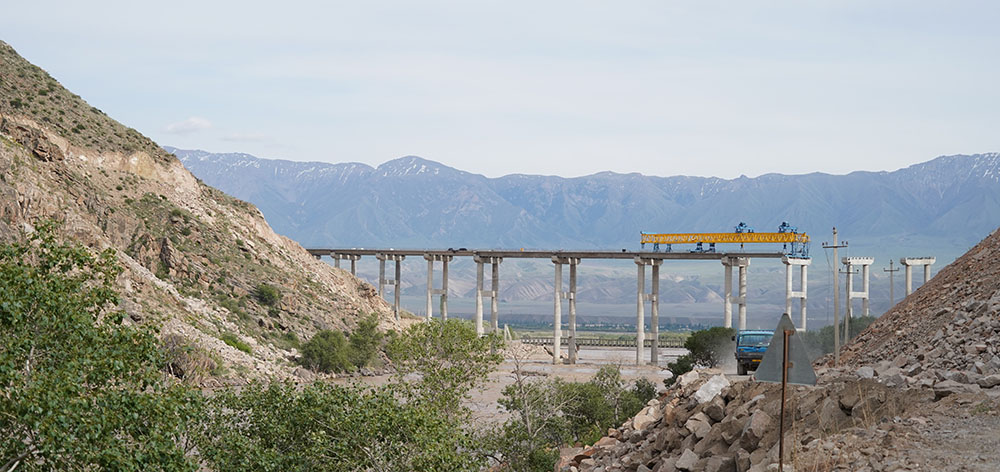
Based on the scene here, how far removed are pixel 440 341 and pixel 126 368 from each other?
19.0 meters

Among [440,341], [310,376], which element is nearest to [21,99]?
[310,376]

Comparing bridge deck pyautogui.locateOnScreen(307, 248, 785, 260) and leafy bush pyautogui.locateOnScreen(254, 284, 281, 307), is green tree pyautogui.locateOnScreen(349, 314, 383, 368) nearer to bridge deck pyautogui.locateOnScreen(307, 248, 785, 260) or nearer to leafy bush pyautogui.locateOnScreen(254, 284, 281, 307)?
leafy bush pyautogui.locateOnScreen(254, 284, 281, 307)

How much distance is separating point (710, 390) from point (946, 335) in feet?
17.2

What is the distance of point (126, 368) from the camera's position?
19.8 metres

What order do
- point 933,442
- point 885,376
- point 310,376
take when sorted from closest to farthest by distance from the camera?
point 933,442, point 885,376, point 310,376

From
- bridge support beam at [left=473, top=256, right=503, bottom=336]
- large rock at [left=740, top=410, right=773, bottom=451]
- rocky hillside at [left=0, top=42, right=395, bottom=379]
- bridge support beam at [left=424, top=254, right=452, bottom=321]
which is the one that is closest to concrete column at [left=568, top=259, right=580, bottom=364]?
bridge support beam at [left=473, top=256, right=503, bottom=336]

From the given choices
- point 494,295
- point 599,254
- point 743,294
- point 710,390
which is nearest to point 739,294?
point 743,294

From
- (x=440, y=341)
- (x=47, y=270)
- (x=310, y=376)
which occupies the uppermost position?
(x=47, y=270)

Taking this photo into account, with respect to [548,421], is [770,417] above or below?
above

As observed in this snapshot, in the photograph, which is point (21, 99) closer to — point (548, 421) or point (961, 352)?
point (548, 421)

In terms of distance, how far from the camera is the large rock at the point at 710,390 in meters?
20.7

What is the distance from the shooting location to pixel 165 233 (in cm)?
8231

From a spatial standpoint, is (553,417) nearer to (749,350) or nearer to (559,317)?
(749,350)

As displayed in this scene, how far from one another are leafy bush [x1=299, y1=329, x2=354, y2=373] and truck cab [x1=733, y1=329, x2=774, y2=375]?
136 ft
